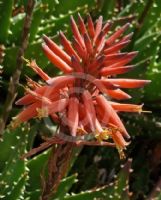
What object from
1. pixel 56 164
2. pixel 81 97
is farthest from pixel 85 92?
pixel 56 164

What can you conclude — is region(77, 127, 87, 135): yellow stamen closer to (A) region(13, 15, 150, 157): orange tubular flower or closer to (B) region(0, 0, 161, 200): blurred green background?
(A) region(13, 15, 150, 157): orange tubular flower

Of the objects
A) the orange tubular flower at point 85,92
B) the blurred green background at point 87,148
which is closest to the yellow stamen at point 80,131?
the orange tubular flower at point 85,92

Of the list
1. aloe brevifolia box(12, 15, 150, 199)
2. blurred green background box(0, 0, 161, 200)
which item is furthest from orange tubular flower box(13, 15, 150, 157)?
blurred green background box(0, 0, 161, 200)

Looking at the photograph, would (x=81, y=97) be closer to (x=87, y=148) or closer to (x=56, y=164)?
(x=56, y=164)

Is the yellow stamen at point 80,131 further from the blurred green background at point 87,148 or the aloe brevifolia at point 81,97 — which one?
the blurred green background at point 87,148

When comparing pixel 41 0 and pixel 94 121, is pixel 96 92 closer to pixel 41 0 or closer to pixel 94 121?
pixel 94 121

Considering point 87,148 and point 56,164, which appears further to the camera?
point 87,148
